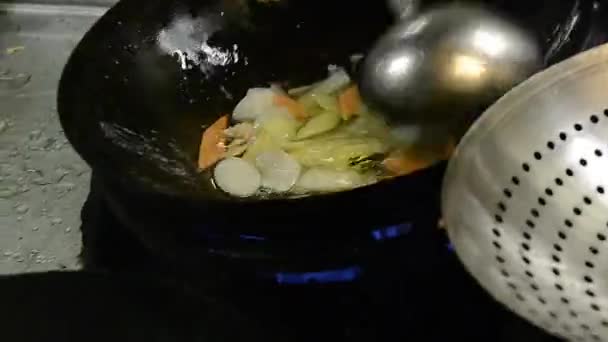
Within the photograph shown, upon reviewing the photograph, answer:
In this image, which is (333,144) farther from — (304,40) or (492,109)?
(492,109)

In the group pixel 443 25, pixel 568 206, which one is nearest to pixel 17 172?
pixel 443 25

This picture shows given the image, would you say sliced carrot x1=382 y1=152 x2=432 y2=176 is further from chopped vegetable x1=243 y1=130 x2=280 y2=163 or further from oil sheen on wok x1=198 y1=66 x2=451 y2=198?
chopped vegetable x1=243 y1=130 x2=280 y2=163

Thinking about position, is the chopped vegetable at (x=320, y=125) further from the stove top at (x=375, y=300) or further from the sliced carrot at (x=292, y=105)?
the stove top at (x=375, y=300)

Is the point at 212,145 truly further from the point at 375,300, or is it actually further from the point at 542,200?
the point at 542,200

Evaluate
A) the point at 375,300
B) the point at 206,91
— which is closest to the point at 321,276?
the point at 375,300

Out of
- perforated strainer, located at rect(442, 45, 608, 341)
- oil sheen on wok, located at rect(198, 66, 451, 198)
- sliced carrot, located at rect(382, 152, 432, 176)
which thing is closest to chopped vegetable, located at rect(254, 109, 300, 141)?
oil sheen on wok, located at rect(198, 66, 451, 198)

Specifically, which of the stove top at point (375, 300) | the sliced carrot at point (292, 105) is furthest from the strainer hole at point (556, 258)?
the sliced carrot at point (292, 105)

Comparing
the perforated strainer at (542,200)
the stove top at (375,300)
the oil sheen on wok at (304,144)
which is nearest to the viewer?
the perforated strainer at (542,200)

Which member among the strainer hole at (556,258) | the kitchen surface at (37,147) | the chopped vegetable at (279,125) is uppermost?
the strainer hole at (556,258)
